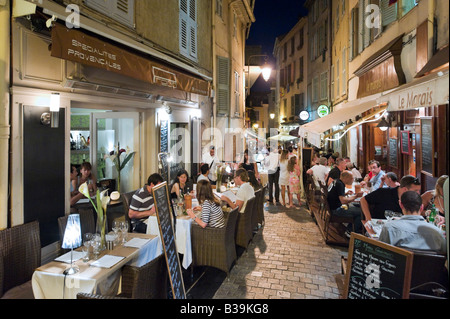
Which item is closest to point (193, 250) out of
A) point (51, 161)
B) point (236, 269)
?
point (236, 269)

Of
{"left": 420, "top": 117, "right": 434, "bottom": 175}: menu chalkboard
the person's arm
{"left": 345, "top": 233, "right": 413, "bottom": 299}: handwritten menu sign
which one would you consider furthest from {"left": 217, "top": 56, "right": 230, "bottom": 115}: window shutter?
{"left": 345, "top": 233, "right": 413, "bottom": 299}: handwritten menu sign

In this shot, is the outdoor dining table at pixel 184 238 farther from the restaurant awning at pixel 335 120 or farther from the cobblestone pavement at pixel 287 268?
the restaurant awning at pixel 335 120

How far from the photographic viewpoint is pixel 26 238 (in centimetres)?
390

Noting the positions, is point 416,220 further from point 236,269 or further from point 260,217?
point 260,217

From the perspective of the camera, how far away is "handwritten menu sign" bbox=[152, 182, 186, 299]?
3.47 metres

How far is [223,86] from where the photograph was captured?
13.0 m

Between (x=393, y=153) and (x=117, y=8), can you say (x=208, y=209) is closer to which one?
(x=117, y=8)

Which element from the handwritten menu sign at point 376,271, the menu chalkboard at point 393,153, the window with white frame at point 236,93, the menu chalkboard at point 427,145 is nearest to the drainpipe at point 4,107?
the handwritten menu sign at point 376,271

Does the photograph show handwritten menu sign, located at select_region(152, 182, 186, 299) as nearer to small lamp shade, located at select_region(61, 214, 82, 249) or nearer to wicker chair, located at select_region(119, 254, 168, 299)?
wicker chair, located at select_region(119, 254, 168, 299)

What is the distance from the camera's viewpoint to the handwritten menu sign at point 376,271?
2.68 m

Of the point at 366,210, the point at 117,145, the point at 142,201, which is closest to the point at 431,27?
the point at 366,210

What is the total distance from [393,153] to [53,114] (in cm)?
877

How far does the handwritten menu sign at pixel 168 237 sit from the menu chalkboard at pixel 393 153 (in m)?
7.32
